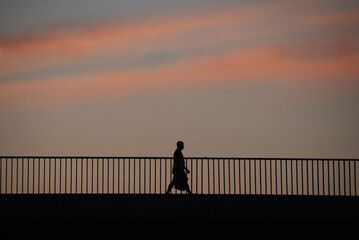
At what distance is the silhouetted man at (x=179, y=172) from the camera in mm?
26047

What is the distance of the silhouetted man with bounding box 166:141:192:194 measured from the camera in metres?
26.0

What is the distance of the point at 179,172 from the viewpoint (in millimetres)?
26047
